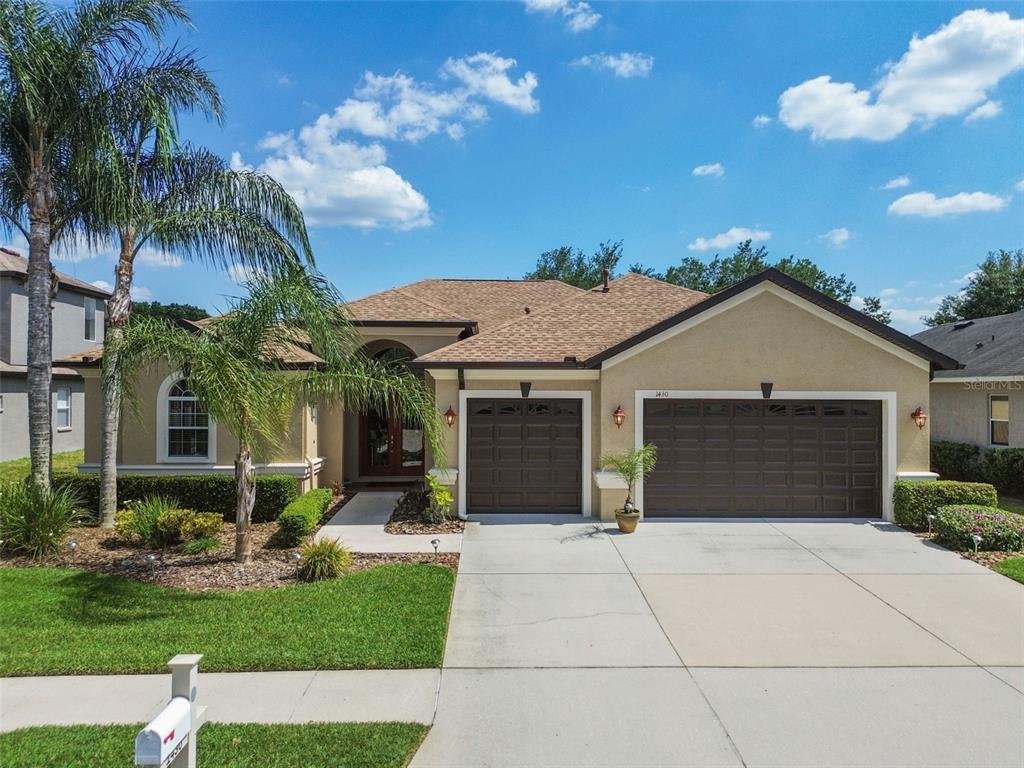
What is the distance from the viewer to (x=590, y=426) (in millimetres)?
11500

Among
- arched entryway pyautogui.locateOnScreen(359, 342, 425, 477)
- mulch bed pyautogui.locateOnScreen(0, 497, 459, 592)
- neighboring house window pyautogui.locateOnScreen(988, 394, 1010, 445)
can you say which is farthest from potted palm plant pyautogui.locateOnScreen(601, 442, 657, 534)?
neighboring house window pyautogui.locateOnScreen(988, 394, 1010, 445)

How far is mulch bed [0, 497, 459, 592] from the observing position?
25.3 ft

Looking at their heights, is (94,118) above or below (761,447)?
above

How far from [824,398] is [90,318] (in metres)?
28.7

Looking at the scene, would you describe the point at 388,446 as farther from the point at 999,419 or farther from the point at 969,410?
the point at 969,410

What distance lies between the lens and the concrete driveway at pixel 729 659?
13.7ft

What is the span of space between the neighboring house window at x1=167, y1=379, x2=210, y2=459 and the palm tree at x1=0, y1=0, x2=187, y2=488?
255 cm

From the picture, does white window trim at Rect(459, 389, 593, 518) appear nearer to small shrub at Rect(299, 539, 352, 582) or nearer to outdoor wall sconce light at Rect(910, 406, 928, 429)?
small shrub at Rect(299, 539, 352, 582)

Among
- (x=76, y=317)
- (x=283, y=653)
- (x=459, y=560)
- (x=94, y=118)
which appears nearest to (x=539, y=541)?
(x=459, y=560)

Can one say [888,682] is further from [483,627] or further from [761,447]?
[761,447]

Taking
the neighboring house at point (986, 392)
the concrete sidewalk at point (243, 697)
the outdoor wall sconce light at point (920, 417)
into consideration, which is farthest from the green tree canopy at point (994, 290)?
the concrete sidewalk at point (243, 697)

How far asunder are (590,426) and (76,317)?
23773 mm

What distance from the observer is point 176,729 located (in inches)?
106

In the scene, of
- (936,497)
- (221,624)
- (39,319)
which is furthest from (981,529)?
(39,319)
